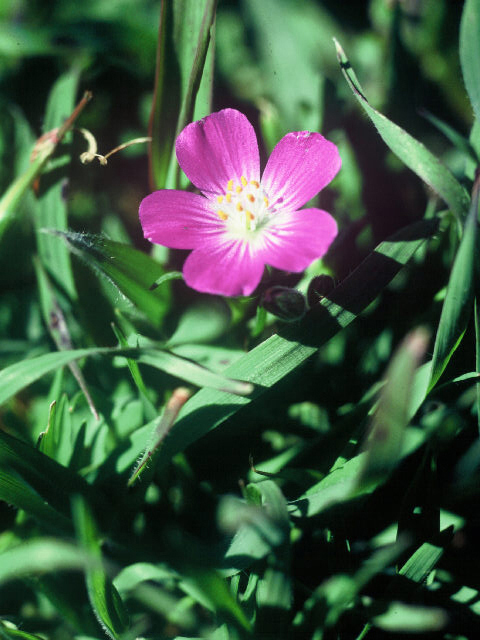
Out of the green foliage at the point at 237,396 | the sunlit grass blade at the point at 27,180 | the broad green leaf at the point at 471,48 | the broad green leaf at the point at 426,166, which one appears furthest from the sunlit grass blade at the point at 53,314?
the broad green leaf at the point at 471,48

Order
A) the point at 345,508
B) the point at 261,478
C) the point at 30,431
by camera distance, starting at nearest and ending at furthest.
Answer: the point at 345,508
the point at 261,478
the point at 30,431

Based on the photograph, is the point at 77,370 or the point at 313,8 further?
the point at 313,8

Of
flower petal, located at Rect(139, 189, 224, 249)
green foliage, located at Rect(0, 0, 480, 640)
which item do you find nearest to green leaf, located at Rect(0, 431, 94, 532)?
green foliage, located at Rect(0, 0, 480, 640)

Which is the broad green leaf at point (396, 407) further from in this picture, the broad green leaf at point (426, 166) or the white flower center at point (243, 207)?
the white flower center at point (243, 207)

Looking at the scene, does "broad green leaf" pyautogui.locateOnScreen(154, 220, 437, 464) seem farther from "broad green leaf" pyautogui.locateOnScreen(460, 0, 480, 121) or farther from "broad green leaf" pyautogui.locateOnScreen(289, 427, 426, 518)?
"broad green leaf" pyautogui.locateOnScreen(460, 0, 480, 121)

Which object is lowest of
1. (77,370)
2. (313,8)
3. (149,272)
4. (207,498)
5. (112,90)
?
(207,498)

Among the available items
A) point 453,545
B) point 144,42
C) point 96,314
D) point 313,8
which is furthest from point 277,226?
point 313,8

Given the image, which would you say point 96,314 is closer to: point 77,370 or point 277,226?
point 77,370
